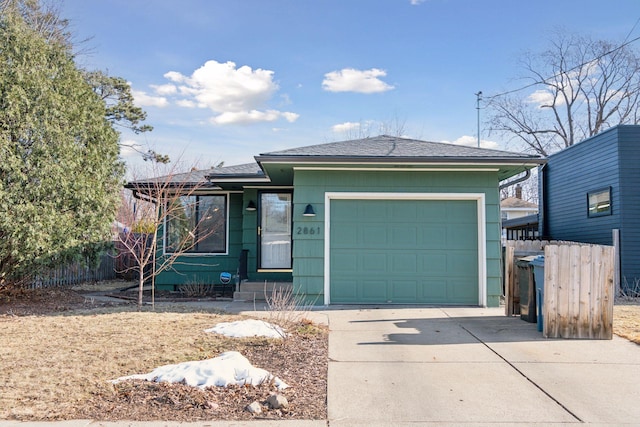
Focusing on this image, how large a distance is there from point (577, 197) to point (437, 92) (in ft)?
24.3

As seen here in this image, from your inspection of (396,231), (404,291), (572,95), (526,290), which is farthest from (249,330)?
(572,95)

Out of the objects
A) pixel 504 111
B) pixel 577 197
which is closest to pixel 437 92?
pixel 577 197

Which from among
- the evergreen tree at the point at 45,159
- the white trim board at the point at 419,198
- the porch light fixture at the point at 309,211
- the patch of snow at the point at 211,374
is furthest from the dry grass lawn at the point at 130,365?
the porch light fixture at the point at 309,211

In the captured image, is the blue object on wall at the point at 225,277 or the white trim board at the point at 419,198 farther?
the blue object on wall at the point at 225,277

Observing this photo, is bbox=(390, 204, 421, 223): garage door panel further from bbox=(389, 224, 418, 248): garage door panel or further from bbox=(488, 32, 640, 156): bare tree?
bbox=(488, 32, 640, 156): bare tree

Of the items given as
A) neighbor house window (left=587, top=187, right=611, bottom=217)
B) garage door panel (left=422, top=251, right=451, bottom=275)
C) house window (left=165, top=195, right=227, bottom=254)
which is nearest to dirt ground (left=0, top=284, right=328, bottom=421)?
garage door panel (left=422, top=251, right=451, bottom=275)

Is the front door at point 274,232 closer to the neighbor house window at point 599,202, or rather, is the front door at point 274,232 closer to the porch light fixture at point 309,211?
the porch light fixture at point 309,211

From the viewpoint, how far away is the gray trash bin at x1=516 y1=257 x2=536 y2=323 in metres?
7.87

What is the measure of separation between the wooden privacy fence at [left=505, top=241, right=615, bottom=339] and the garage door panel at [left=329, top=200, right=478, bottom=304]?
300 centimetres

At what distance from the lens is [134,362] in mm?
5293

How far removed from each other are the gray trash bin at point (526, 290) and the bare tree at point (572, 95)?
25204 mm

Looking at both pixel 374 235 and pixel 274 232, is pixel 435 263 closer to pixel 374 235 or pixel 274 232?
pixel 374 235

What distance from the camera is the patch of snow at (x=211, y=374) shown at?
179 inches

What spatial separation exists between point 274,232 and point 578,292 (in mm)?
7052
